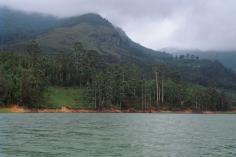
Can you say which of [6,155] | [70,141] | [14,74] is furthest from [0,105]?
[6,155]

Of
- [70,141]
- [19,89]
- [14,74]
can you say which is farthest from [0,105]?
[70,141]

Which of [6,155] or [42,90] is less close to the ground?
[42,90]

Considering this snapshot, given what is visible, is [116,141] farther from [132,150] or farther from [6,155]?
[6,155]

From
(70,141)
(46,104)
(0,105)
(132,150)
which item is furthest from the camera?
(46,104)

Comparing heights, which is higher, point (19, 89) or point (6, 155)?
point (19, 89)

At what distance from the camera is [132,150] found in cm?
4356

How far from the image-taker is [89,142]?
4941cm

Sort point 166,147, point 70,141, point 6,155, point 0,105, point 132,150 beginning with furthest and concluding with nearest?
point 0,105 < point 70,141 < point 166,147 < point 132,150 < point 6,155

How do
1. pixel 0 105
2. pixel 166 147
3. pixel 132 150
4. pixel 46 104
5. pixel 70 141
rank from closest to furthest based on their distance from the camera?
1. pixel 132 150
2. pixel 166 147
3. pixel 70 141
4. pixel 0 105
5. pixel 46 104

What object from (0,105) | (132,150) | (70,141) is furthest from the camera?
(0,105)

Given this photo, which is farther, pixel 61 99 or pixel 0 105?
pixel 61 99

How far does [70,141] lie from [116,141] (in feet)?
18.4

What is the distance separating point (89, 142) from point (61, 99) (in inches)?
5959

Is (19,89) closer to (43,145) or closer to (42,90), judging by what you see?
(42,90)
